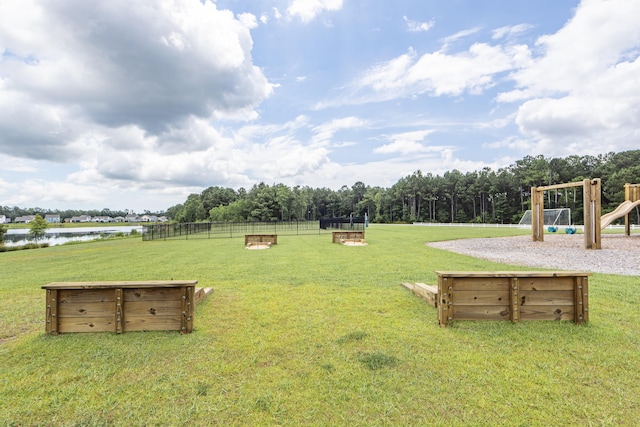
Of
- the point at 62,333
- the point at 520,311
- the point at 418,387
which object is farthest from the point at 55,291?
the point at 520,311

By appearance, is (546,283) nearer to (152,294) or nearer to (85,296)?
(152,294)

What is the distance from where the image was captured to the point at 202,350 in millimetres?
3523

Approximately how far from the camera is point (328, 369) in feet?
10.0

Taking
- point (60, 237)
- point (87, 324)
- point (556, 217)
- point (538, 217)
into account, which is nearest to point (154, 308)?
point (87, 324)

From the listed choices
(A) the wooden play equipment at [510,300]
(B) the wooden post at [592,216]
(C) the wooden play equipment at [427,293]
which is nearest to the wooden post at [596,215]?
(B) the wooden post at [592,216]

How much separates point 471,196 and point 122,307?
249ft

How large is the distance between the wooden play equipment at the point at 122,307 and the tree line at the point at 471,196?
59.5 m

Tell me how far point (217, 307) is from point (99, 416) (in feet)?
9.03

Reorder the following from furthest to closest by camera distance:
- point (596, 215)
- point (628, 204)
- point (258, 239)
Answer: point (628, 204) → point (258, 239) → point (596, 215)

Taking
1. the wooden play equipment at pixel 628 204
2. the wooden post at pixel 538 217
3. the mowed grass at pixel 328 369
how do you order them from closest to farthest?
the mowed grass at pixel 328 369 < the wooden post at pixel 538 217 < the wooden play equipment at pixel 628 204

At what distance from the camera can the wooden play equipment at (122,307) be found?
389 centimetres

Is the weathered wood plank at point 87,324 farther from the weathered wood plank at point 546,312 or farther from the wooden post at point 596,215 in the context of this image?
the wooden post at point 596,215

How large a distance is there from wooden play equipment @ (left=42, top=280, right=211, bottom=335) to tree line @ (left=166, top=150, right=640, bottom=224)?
195ft

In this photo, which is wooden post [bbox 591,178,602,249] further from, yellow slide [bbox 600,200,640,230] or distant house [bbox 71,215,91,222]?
distant house [bbox 71,215,91,222]
